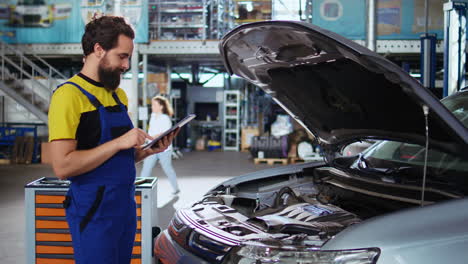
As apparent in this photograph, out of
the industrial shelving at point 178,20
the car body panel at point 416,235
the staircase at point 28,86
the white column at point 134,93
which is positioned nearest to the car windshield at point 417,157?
the car body panel at point 416,235

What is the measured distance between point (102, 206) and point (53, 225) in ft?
4.97

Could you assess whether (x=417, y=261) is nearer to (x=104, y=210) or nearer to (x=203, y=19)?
(x=104, y=210)

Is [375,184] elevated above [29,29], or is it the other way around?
[29,29]

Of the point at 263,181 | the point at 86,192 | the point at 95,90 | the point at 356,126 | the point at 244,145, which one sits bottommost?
the point at 244,145

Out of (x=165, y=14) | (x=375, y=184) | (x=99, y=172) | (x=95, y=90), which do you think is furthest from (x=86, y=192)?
(x=165, y=14)

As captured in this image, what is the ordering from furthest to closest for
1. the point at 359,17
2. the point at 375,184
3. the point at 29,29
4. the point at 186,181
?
the point at 29,29 < the point at 359,17 < the point at 186,181 < the point at 375,184

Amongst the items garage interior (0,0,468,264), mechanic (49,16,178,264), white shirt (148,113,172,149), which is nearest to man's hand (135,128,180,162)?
mechanic (49,16,178,264)

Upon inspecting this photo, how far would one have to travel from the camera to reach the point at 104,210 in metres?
1.75

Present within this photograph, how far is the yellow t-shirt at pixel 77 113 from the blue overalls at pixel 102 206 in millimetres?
28

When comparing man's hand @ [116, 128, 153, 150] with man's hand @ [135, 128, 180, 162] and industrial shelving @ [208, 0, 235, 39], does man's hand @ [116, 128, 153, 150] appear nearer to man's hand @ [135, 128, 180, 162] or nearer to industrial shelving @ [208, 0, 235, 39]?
man's hand @ [135, 128, 180, 162]

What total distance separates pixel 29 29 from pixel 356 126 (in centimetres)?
1200

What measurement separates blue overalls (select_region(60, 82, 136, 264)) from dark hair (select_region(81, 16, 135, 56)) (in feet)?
0.58

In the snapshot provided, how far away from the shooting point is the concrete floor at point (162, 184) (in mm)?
4645

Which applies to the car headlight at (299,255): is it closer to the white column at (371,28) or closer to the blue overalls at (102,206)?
Result: the blue overalls at (102,206)
